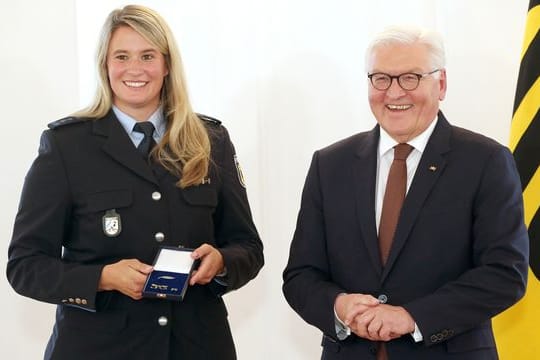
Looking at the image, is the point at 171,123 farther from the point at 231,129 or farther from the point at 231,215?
the point at 231,129

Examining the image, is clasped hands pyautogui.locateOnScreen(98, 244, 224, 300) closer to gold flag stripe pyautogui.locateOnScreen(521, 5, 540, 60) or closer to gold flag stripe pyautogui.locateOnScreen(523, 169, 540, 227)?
gold flag stripe pyautogui.locateOnScreen(523, 169, 540, 227)

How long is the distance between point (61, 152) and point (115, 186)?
0.19 m

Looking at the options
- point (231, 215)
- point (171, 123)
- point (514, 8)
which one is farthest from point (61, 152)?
point (514, 8)

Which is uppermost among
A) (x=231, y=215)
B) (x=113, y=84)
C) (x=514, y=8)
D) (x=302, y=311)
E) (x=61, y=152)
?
(x=514, y=8)

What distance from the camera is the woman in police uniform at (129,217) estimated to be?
2.46 metres

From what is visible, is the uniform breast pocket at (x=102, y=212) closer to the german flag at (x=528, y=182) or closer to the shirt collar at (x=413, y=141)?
the shirt collar at (x=413, y=141)

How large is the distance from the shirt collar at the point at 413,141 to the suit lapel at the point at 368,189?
26mm

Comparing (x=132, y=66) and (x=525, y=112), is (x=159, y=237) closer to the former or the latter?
(x=132, y=66)

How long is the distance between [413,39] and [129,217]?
98cm

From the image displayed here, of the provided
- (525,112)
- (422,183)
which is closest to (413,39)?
(422,183)

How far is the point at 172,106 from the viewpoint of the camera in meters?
2.71

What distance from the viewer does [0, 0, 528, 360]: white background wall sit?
356 centimetres

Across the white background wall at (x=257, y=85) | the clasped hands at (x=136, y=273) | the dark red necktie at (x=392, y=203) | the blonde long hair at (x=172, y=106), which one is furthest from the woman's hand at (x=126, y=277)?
the white background wall at (x=257, y=85)

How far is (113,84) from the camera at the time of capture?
2619 mm
